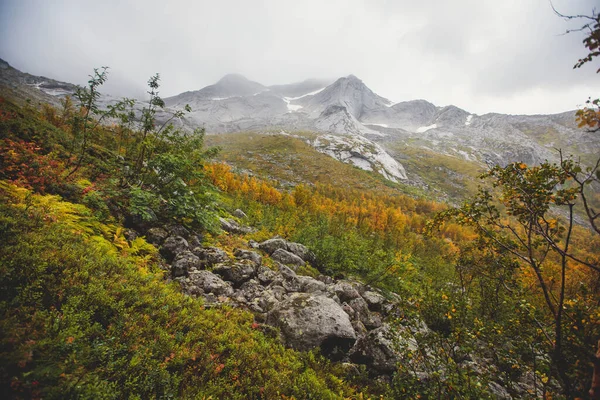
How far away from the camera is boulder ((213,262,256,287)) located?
9.01 metres

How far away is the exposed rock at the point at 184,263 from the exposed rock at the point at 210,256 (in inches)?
16.0

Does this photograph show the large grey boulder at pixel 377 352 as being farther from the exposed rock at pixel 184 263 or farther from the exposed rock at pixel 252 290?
the exposed rock at pixel 184 263

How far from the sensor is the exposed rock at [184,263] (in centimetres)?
816

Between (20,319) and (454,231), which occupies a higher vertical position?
(20,319)

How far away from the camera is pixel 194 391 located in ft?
13.8

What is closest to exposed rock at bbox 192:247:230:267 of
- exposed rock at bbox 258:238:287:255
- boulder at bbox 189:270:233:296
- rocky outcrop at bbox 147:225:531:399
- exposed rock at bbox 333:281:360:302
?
rocky outcrop at bbox 147:225:531:399

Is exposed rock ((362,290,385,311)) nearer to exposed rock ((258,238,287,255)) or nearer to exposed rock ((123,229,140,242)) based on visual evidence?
exposed rock ((258,238,287,255))

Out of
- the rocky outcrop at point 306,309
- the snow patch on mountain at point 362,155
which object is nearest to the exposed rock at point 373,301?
the rocky outcrop at point 306,309

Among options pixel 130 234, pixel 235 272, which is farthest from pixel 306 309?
pixel 130 234

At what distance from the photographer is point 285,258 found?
1312 centimetres

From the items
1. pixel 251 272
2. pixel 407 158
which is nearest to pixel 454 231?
pixel 251 272

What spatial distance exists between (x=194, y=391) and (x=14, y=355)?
2.61 m

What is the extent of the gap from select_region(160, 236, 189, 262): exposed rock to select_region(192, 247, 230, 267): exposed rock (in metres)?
0.52

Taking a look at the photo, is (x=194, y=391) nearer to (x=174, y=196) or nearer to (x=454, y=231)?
(x=174, y=196)
